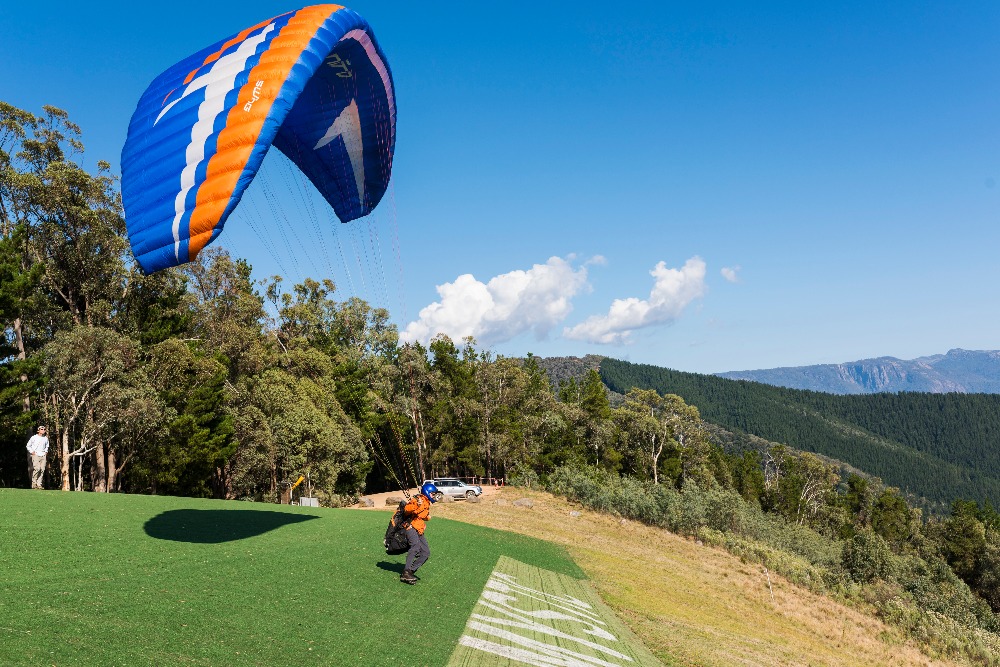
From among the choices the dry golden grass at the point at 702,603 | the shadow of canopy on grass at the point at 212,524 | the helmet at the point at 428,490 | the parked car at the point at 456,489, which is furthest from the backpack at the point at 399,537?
the parked car at the point at 456,489

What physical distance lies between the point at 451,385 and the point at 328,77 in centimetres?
5433

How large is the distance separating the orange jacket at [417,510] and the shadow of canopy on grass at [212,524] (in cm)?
370

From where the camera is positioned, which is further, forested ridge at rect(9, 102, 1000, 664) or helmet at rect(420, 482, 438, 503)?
forested ridge at rect(9, 102, 1000, 664)

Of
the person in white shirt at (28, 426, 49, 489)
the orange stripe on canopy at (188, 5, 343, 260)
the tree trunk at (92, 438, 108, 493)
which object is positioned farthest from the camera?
the tree trunk at (92, 438, 108, 493)

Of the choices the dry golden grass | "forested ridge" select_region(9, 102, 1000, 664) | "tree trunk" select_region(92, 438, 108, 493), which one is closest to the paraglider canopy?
"forested ridge" select_region(9, 102, 1000, 664)

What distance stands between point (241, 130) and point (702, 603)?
1735cm

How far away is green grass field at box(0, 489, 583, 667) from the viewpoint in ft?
18.9

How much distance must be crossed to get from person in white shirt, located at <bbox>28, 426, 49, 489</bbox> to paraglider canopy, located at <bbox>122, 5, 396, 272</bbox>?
10.3 meters

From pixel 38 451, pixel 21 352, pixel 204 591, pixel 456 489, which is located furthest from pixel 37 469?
pixel 456 489

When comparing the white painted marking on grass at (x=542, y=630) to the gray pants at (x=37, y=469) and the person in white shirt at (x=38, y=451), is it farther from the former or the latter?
the gray pants at (x=37, y=469)

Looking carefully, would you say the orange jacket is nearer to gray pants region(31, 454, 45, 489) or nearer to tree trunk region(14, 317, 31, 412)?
gray pants region(31, 454, 45, 489)

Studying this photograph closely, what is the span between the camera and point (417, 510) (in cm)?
1024

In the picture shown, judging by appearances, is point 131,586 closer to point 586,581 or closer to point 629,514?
point 586,581

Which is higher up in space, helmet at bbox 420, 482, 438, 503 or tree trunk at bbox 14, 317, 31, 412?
tree trunk at bbox 14, 317, 31, 412
